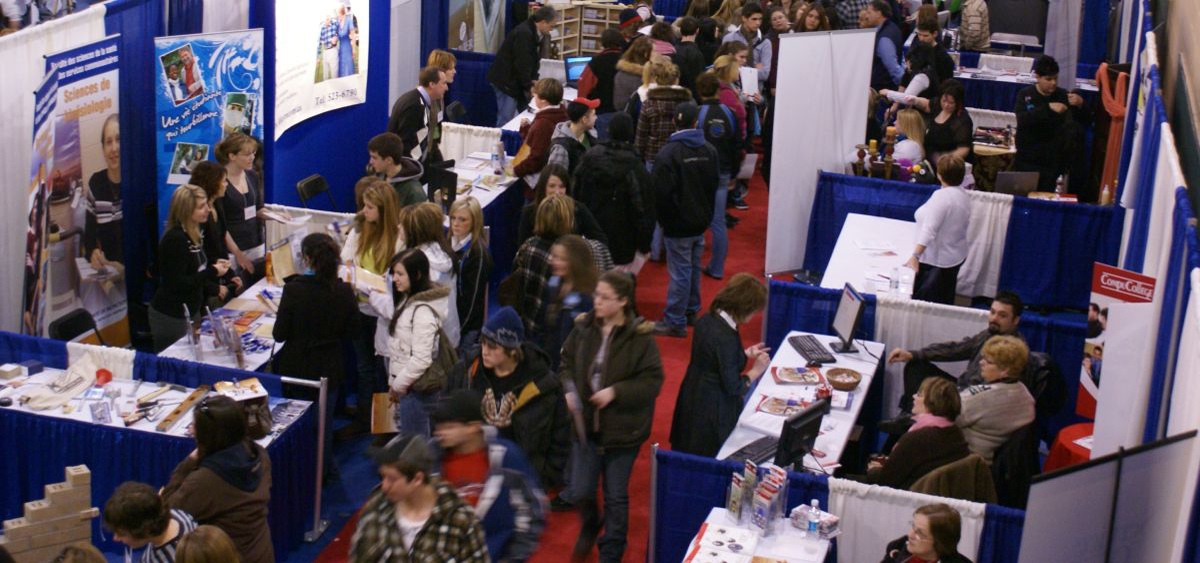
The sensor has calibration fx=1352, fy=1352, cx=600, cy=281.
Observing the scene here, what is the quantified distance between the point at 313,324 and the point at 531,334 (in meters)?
1.21

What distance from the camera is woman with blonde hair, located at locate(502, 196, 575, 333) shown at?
22.5 ft

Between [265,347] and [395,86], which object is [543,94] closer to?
[395,86]

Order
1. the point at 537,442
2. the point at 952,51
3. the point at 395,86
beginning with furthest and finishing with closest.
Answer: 1. the point at 952,51
2. the point at 395,86
3. the point at 537,442

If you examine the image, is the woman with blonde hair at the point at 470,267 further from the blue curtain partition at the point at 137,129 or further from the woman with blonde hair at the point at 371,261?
the blue curtain partition at the point at 137,129

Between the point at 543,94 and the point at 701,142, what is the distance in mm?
1605

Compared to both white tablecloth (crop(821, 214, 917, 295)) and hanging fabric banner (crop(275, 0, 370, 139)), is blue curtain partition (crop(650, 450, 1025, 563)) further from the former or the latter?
hanging fabric banner (crop(275, 0, 370, 139))

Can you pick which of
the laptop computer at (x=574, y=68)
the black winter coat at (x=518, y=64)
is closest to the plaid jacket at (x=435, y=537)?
the black winter coat at (x=518, y=64)

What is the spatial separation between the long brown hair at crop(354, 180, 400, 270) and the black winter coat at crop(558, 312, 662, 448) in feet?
5.64

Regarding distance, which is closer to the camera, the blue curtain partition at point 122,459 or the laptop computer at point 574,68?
the blue curtain partition at point 122,459

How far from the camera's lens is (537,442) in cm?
571

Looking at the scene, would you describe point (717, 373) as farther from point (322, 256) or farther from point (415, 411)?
point (322, 256)

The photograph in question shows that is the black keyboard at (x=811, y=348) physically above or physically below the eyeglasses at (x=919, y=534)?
above

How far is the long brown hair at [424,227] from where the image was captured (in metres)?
6.62

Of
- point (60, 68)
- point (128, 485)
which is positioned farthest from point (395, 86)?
point (128, 485)
